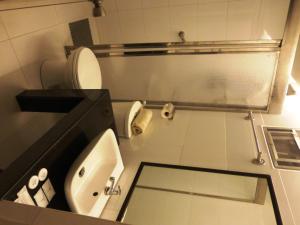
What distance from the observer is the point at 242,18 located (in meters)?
2.00

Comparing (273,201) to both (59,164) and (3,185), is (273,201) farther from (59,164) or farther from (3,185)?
(3,185)

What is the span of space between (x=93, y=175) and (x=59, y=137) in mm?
294

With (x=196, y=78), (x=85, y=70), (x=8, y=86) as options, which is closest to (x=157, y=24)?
(x=196, y=78)

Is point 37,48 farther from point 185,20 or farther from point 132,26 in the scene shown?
point 185,20

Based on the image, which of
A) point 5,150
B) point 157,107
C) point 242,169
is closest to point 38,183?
point 5,150

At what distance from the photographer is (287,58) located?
1424 mm

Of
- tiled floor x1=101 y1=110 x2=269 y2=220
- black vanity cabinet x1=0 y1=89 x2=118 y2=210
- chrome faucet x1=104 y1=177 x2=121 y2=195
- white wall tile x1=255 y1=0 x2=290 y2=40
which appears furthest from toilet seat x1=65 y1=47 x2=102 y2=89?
white wall tile x1=255 y1=0 x2=290 y2=40

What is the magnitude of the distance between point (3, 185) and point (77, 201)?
0.31 metres

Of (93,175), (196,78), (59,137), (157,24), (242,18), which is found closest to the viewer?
(59,137)

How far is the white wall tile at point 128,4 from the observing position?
2184 millimetres

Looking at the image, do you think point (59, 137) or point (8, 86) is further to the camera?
point (8, 86)

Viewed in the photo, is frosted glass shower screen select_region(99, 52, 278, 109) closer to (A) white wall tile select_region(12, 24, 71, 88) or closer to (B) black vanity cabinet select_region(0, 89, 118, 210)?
(A) white wall tile select_region(12, 24, 71, 88)

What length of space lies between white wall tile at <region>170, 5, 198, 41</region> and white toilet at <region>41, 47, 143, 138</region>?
39.5 inches

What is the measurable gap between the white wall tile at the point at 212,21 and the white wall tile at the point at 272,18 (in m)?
0.31
